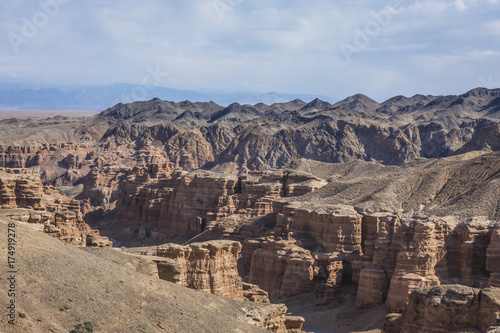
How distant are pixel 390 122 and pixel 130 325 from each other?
181 metres

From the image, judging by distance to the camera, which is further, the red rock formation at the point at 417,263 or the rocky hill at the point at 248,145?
the rocky hill at the point at 248,145

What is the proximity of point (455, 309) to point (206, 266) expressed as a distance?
42.7 feet

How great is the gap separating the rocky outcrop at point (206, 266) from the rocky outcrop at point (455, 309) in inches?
395

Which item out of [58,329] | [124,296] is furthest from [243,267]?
[58,329]

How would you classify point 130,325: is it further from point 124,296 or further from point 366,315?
point 366,315

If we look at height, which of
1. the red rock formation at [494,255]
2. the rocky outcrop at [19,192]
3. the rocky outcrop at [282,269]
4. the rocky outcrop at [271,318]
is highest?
the rocky outcrop at [19,192]

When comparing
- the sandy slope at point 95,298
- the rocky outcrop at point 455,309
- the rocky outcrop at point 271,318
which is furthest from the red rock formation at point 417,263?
the sandy slope at point 95,298

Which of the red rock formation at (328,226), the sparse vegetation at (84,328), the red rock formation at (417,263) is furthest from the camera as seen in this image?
the red rock formation at (328,226)

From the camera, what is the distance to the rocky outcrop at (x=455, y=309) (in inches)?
1320

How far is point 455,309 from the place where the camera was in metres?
34.1

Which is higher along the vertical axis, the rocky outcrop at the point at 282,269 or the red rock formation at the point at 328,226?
the red rock formation at the point at 328,226

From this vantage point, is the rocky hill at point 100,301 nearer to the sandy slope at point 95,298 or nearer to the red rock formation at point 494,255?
the sandy slope at point 95,298

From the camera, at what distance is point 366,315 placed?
46.1 meters

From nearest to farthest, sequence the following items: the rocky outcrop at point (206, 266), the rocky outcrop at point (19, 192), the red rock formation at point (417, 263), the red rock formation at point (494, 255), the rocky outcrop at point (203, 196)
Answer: the rocky outcrop at point (206, 266), the red rock formation at point (417, 263), the red rock formation at point (494, 255), the rocky outcrop at point (19, 192), the rocky outcrop at point (203, 196)
